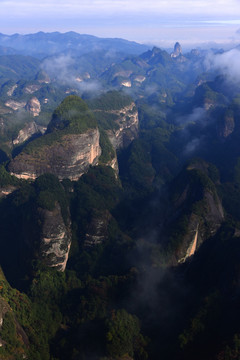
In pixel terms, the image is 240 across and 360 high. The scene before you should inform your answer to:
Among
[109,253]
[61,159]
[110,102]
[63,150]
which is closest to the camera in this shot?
[109,253]

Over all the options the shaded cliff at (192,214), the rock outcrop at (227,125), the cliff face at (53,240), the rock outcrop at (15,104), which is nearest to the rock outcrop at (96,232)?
the cliff face at (53,240)

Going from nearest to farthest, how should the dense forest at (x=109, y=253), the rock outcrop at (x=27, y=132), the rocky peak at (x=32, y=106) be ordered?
the dense forest at (x=109, y=253), the rock outcrop at (x=27, y=132), the rocky peak at (x=32, y=106)

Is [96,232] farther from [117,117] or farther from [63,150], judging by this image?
[117,117]

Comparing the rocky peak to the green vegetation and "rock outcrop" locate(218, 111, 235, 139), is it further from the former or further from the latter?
"rock outcrop" locate(218, 111, 235, 139)

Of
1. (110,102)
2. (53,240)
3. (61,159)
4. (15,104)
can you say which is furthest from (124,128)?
(53,240)

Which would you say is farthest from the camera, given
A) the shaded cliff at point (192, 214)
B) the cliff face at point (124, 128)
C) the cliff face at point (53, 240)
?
the cliff face at point (124, 128)

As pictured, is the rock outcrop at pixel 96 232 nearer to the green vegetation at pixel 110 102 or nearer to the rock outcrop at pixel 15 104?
the green vegetation at pixel 110 102

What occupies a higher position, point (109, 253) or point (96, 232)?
point (96, 232)
